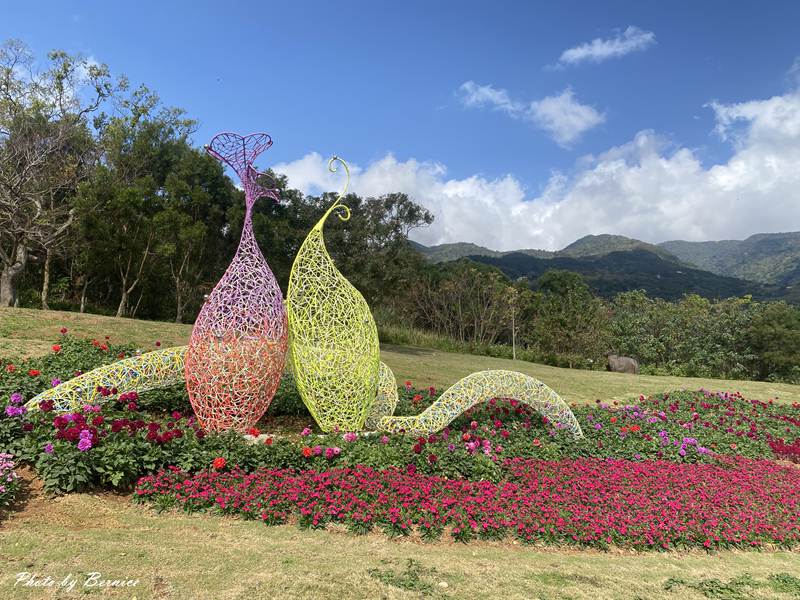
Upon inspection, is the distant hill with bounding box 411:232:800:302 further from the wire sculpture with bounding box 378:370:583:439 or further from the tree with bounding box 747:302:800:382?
the wire sculpture with bounding box 378:370:583:439

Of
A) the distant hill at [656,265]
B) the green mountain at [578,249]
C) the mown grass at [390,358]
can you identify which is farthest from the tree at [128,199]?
the green mountain at [578,249]

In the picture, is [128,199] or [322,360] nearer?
[322,360]

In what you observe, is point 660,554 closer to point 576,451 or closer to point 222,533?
point 576,451

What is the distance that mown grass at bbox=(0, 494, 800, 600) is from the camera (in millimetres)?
3512

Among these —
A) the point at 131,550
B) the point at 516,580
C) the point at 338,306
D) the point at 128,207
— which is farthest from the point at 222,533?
the point at 128,207

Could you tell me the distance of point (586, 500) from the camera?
224 inches

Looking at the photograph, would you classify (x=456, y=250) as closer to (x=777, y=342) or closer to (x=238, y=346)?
(x=777, y=342)

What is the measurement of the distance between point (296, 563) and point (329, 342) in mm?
3108

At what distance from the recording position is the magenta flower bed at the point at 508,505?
15.9 ft

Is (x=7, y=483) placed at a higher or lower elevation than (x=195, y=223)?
lower

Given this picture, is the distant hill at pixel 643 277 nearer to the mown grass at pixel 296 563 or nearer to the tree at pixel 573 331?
the tree at pixel 573 331

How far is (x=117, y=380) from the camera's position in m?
6.63

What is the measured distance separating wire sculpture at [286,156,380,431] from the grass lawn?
2.18 metres

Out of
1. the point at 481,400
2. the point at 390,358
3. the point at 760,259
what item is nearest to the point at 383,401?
the point at 481,400
